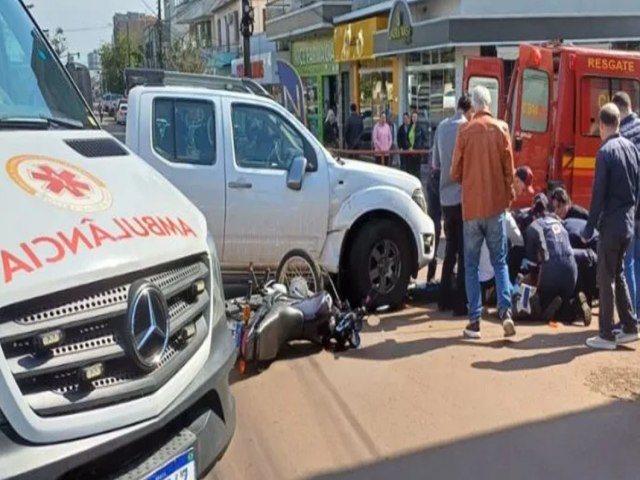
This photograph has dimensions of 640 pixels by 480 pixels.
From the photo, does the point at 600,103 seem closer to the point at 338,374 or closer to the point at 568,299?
the point at 568,299

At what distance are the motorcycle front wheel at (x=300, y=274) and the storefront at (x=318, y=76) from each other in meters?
21.7

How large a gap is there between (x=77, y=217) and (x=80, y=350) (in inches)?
21.0

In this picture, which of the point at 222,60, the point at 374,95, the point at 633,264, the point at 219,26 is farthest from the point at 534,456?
the point at 219,26

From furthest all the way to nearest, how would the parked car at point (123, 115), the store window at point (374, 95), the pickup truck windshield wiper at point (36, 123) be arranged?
1. the store window at point (374, 95)
2. the parked car at point (123, 115)
3. the pickup truck windshield wiper at point (36, 123)

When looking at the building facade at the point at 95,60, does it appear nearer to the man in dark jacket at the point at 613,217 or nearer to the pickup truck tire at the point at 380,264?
the pickup truck tire at the point at 380,264

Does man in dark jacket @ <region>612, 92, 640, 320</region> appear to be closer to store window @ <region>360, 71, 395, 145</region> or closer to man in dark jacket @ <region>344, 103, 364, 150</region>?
man in dark jacket @ <region>344, 103, 364, 150</region>

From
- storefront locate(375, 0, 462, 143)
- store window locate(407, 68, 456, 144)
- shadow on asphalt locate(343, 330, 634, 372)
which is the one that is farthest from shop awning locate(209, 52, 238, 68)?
shadow on asphalt locate(343, 330, 634, 372)

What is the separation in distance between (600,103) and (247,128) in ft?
15.6

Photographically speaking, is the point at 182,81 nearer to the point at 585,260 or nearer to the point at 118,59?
the point at 585,260

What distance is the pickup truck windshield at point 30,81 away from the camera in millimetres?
3656

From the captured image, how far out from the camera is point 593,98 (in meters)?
9.23

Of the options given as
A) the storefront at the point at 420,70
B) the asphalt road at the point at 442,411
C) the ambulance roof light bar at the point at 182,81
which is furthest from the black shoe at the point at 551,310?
the storefront at the point at 420,70

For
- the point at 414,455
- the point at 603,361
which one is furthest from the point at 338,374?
the point at 603,361

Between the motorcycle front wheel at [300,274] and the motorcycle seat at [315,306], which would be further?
the motorcycle front wheel at [300,274]
